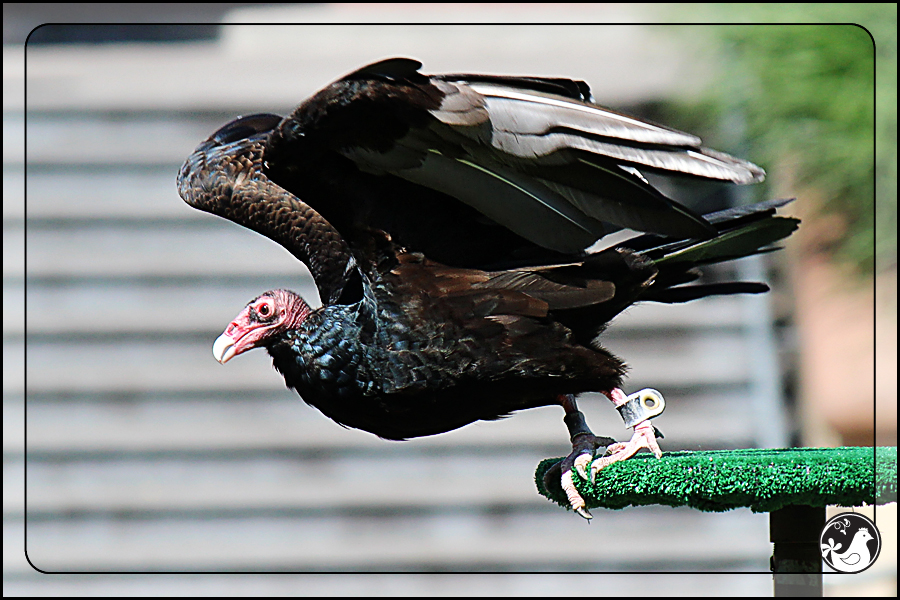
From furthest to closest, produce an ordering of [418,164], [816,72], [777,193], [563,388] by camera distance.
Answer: [777,193]
[816,72]
[563,388]
[418,164]

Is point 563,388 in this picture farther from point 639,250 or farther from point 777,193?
point 777,193

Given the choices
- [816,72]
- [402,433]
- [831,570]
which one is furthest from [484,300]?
[816,72]

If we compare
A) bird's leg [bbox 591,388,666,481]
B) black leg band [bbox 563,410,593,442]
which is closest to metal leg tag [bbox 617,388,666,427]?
bird's leg [bbox 591,388,666,481]

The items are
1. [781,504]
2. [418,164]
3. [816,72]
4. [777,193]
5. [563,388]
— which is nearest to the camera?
[781,504]

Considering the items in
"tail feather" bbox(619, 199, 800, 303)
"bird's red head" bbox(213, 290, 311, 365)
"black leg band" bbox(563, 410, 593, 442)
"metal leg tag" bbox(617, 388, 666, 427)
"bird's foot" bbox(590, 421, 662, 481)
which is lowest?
"black leg band" bbox(563, 410, 593, 442)

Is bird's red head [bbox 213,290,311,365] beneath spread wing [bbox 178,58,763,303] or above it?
beneath

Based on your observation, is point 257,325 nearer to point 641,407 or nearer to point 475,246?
point 475,246

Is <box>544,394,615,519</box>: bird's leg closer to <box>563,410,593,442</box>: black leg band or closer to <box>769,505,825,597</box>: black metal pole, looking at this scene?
<box>563,410,593,442</box>: black leg band

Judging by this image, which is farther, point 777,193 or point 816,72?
point 777,193
